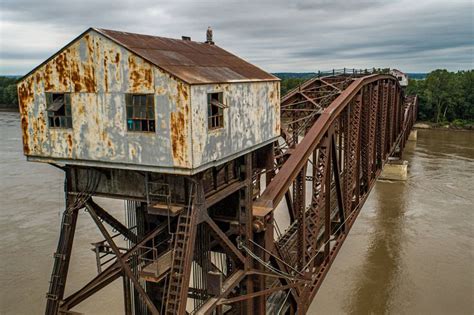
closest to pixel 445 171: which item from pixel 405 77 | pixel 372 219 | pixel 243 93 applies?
pixel 372 219

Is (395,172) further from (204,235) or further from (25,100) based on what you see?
(25,100)

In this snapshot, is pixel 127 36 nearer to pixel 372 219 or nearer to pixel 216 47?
pixel 216 47

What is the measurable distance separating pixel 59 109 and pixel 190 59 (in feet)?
8.89

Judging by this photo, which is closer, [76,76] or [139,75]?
[139,75]

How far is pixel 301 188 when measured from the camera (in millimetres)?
12625

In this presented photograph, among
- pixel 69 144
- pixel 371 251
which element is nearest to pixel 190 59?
pixel 69 144

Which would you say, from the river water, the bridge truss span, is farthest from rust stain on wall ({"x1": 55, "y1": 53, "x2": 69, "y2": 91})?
the river water

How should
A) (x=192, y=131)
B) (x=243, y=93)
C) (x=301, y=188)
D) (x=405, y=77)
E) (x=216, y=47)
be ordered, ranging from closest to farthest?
(x=192, y=131)
(x=243, y=93)
(x=216, y=47)
(x=301, y=188)
(x=405, y=77)

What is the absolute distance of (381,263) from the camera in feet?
79.7

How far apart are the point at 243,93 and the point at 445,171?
133 ft

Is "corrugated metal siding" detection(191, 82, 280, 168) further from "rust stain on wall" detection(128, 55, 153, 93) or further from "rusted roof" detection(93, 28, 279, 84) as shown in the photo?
"rust stain on wall" detection(128, 55, 153, 93)

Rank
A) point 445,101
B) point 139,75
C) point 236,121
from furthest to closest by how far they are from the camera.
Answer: point 445,101
point 236,121
point 139,75

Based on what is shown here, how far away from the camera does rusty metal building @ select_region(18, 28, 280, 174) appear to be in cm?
780

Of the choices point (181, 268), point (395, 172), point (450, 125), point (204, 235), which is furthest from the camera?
point (450, 125)
